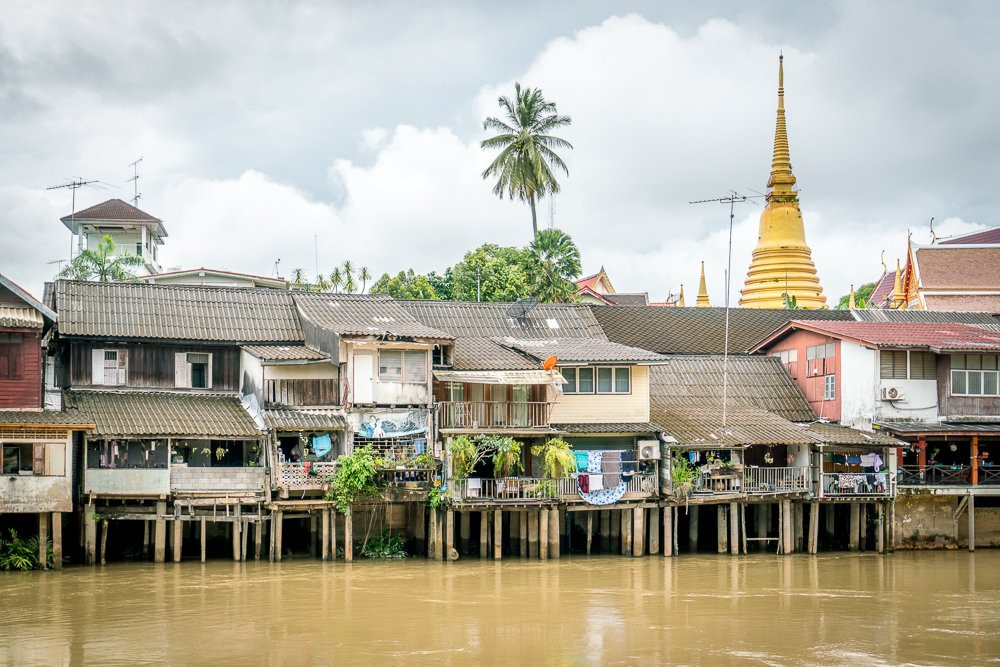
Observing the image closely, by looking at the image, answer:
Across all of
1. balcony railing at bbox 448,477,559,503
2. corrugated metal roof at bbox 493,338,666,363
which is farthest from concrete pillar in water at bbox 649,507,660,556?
corrugated metal roof at bbox 493,338,666,363

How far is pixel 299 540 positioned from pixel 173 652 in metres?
13.1

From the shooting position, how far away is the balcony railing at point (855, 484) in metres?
37.4

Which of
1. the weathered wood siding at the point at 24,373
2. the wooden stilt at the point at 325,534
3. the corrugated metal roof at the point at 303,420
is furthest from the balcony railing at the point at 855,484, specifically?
the weathered wood siding at the point at 24,373

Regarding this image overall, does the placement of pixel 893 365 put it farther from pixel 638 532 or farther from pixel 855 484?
pixel 638 532

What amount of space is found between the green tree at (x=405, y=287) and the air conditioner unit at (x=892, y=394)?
72.9 ft

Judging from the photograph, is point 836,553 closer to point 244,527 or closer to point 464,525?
point 464,525

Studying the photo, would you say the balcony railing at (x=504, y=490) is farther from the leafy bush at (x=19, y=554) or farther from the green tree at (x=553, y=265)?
the green tree at (x=553, y=265)

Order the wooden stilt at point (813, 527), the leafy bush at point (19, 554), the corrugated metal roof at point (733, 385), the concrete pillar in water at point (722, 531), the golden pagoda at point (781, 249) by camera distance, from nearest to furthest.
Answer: the leafy bush at point (19, 554), the concrete pillar in water at point (722, 531), the wooden stilt at point (813, 527), the corrugated metal roof at point (733, 385), the golden pagoda at point (781, 249)

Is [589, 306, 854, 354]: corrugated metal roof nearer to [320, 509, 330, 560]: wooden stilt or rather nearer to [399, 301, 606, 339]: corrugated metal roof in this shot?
[399, 301, 606, 339]: corrugated metal roof

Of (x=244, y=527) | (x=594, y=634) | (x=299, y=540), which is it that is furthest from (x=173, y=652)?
(x=299, y=540)

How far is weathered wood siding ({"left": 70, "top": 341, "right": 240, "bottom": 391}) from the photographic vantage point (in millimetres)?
36875

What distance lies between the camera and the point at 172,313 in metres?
38.8

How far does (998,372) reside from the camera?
40.1 meters

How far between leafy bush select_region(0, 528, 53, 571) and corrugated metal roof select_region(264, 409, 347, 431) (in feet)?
21.4
